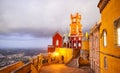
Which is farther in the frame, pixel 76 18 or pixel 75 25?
pixel 76 18

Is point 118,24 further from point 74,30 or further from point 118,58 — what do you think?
point 74,30

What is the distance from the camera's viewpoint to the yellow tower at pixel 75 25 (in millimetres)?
60569

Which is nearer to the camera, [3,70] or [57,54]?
[3,70]

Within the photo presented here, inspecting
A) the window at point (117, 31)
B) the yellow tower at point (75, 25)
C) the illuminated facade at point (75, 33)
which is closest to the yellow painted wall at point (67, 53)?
the illuminated facade at point (75, 33)

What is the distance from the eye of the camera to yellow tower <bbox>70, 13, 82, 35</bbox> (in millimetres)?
60569

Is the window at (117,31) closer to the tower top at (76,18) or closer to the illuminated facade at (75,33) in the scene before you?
the illuminated facade at (75,33)

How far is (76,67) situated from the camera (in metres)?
31.5

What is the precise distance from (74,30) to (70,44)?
215 inches

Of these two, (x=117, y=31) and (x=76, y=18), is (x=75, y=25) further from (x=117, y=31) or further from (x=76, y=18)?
(x=117, y=31)

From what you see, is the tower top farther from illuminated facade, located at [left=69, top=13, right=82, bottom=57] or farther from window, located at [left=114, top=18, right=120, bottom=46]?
window, located at [left=114, top=18, right=120, bottom=46]

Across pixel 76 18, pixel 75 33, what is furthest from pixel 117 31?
pixel 76 18

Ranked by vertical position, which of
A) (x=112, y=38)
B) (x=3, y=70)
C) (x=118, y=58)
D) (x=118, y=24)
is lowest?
(x=3, y=70)

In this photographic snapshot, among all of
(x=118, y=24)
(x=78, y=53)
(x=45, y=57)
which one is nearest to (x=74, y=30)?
(x=78, y=53)

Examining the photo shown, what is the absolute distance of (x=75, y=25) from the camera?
61.2m
